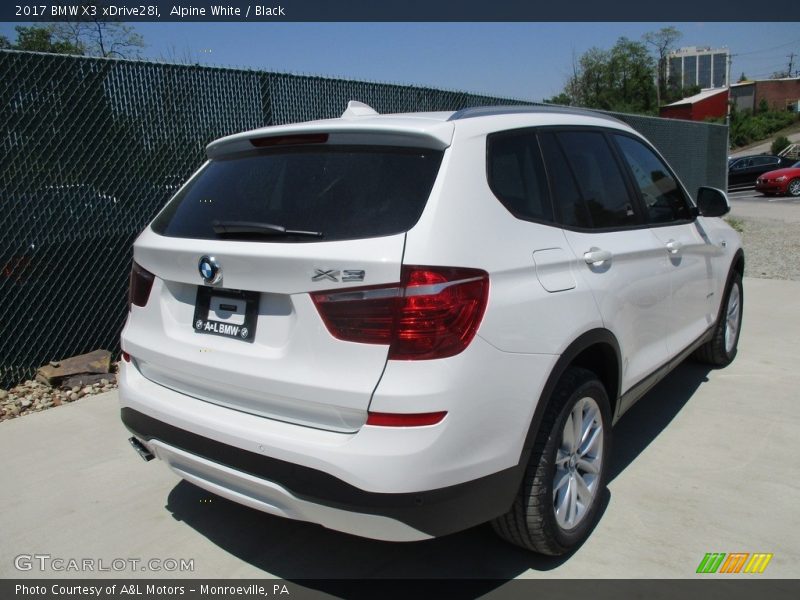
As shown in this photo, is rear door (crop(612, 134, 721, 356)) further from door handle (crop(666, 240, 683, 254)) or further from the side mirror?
the side mirror

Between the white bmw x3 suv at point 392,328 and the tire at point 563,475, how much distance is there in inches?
0.4

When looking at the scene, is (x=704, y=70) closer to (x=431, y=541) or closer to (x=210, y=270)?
(x=431, y=541)

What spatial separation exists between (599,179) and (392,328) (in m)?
1.67

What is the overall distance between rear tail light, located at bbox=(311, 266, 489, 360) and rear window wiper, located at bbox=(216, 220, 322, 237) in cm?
28

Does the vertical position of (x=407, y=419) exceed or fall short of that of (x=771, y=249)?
it exceeds it

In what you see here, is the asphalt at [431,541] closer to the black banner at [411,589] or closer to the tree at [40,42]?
the black banner at [411,589]

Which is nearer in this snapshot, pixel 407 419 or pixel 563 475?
pixel 407 419

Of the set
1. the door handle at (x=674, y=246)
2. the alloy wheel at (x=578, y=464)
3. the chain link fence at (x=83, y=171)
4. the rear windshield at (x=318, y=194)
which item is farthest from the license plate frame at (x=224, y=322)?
the chain link fence at (x=83, y=171)

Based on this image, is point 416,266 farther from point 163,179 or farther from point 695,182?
point 695,182

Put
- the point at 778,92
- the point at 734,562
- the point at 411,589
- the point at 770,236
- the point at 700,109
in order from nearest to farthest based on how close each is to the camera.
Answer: the point at 411,589 < the point at 734,562 < the point at 770,236 < the point at 700,109 < the point at 778,92

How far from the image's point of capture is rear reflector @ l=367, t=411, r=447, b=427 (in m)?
2.13

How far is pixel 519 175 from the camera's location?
272 cm

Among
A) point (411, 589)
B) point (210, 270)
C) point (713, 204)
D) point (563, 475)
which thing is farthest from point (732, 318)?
point (210, 270)

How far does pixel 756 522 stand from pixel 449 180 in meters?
2.18
